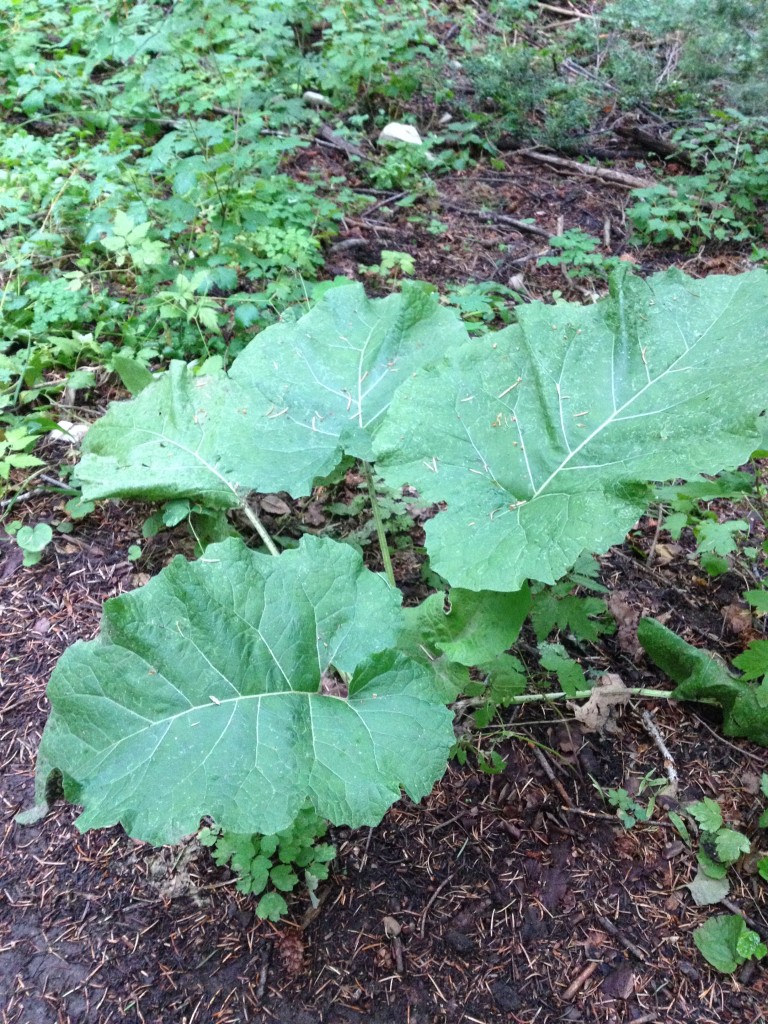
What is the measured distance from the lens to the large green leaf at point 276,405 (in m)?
2.41

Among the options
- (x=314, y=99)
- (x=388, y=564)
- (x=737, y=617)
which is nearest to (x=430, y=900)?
(x=388, y=564)

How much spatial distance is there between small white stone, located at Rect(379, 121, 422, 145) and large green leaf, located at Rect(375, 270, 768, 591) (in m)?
3.87

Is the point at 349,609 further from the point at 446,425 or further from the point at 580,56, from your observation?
the point at 580,56

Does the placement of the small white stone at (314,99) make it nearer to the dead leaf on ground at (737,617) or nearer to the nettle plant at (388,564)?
the nettle plant at (388,564)

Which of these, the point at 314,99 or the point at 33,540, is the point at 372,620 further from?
the point at 314,99

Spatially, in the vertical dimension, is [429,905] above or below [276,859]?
below

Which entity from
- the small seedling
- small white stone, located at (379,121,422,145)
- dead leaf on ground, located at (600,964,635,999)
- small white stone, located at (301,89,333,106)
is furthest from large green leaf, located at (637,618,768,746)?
small white stone, located at (301,89,333,106)

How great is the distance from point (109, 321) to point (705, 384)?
108 inches

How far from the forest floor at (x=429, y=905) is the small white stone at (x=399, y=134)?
14.3 feet

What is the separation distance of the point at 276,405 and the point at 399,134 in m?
3.89

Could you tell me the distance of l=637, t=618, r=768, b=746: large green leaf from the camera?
2.27 m

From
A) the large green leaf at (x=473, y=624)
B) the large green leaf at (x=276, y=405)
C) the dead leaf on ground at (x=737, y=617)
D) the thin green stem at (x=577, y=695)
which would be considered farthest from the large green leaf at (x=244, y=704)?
the dead leaf on ground at (x=737, y=617)

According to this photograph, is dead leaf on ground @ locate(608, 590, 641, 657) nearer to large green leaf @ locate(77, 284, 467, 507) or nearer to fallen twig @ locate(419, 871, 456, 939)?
fallen twig @ locate(419, 871, 456, 939)

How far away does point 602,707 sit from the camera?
2.37 m
